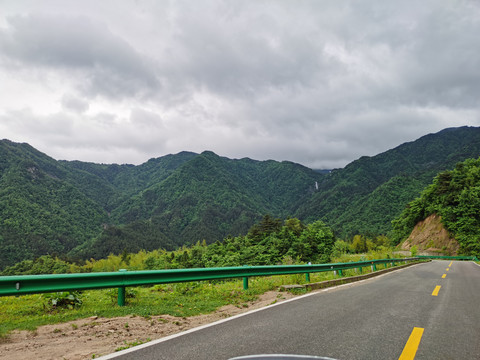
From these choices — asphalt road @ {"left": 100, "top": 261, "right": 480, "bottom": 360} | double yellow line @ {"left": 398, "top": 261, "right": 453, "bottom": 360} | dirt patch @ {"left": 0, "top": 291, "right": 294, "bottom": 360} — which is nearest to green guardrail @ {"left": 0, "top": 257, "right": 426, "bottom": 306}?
dirt patch @ {"left": 0, "top": 291, "right": 294, "bottom": 360}

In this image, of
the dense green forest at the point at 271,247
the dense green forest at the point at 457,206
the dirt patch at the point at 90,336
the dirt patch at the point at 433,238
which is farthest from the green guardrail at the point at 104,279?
the dense green forest at the point at 457,206

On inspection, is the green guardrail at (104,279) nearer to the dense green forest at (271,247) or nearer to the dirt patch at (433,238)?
the dense green forest at (271,247)

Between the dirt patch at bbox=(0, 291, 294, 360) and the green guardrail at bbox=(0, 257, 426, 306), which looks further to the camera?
the green guardrail at bbox=(0, 257, 426, 306)

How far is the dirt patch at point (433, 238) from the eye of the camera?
64.8m

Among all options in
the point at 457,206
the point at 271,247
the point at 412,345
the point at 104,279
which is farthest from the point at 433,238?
the point at 104,279

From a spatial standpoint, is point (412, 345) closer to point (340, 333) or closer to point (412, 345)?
point (412, 345)

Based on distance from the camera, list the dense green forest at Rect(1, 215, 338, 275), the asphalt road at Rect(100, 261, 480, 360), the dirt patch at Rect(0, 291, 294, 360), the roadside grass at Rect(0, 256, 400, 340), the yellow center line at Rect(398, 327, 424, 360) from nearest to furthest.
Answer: the yellow center line at Rect(398, 327, 424, 360) → the asphalt road at Rect(100, 261, 480, 360) → the dirt patch at Rect(0, 291, 294, 360) → the roadside grass at Rect(0, 256, 400, 340) → the dense green forest at Rect(1, 215, 338, 275)

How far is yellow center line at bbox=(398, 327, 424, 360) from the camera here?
3.46m

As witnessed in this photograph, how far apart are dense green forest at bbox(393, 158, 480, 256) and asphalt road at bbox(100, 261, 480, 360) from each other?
7252 cm

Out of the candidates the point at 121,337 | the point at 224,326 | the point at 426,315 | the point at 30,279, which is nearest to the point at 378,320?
the point at 426,315

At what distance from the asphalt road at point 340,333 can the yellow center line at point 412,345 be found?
0.12 feet

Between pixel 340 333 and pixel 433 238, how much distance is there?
8052cm

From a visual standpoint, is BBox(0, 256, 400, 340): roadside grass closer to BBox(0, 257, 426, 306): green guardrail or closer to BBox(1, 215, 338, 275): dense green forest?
BBox(0, 257, 426, 306): green guardrail

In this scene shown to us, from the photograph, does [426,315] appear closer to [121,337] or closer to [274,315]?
[274,315]
